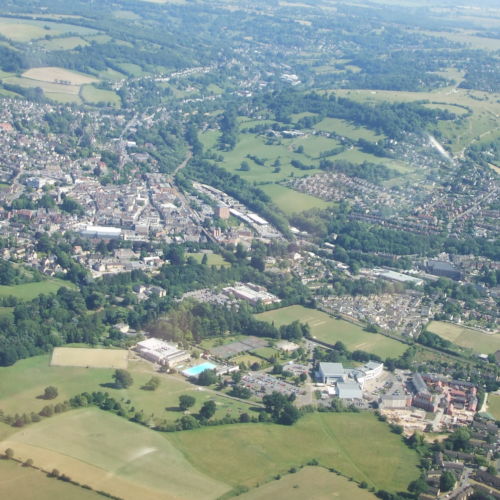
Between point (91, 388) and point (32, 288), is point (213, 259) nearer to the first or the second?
point (32, 288)

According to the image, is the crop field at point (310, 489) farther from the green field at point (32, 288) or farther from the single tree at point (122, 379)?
the green field at point (32, 288)

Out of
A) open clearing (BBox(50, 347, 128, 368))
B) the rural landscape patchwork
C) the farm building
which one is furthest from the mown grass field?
the farm building

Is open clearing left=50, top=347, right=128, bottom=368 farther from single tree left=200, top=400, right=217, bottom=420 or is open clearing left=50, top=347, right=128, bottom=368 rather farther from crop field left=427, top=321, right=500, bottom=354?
crop field left=427, top=321, right=500, bottom=354

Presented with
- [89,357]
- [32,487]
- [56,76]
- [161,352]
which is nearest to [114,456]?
[32,487]

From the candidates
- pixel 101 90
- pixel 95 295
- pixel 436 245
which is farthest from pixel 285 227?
pixel 101 90

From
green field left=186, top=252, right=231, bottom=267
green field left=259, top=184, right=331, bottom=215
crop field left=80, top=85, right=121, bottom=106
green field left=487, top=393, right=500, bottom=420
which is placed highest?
crop field left=80, top=85, right=121, bottom=106

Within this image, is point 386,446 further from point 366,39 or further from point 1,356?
point 366,39
